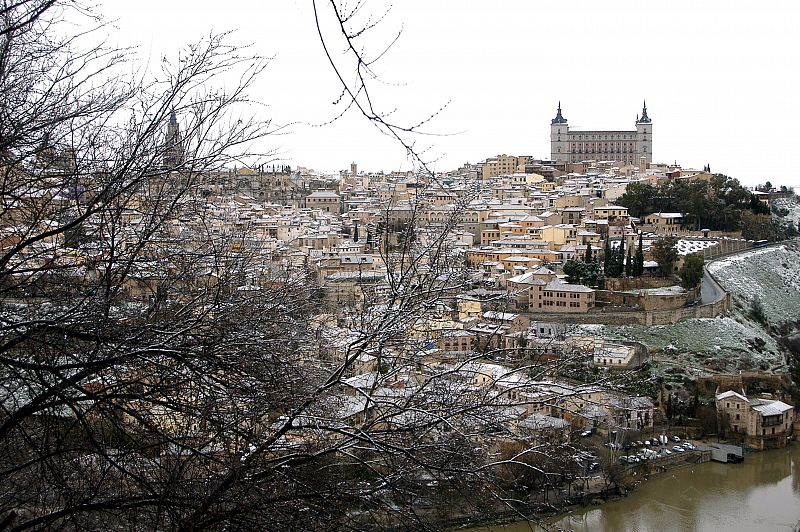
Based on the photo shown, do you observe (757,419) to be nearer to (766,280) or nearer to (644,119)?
(766,280)

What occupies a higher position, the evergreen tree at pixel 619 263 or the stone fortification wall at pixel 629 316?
the evergreen tree at pixel 619 263

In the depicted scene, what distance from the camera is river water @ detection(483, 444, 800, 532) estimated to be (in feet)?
26.9

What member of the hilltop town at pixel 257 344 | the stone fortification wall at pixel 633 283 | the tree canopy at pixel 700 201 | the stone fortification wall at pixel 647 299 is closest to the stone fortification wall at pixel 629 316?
the stone fortification wall at pixel 647 299

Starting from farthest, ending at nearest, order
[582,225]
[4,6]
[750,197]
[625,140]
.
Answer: [625,140], [750,197], [582,225], [4,6]

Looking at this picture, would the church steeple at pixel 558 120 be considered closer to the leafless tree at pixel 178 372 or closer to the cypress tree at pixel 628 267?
the cypress tree at pixel 628 267

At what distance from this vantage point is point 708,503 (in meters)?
8.93

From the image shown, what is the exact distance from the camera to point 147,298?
1922mm

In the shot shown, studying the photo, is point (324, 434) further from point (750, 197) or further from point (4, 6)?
point (750, 197)

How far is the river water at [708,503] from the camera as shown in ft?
26.9

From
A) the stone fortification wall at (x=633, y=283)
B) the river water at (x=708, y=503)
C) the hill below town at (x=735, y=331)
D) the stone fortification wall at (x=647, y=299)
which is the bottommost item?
the river water at (x=708, y=503)

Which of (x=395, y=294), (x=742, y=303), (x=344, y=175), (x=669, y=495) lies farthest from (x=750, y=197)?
(x=395, y=294)

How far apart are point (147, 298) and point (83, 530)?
533 mm

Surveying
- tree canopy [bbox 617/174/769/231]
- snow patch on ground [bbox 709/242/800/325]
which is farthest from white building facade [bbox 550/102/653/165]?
snow patch on ground [bbox 709/242/800/325]

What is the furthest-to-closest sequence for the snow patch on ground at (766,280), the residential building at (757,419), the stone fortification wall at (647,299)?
the snow patch on ground at (766,280) → the stone fortification wall at (647,299) → the residential building at (757,419)
